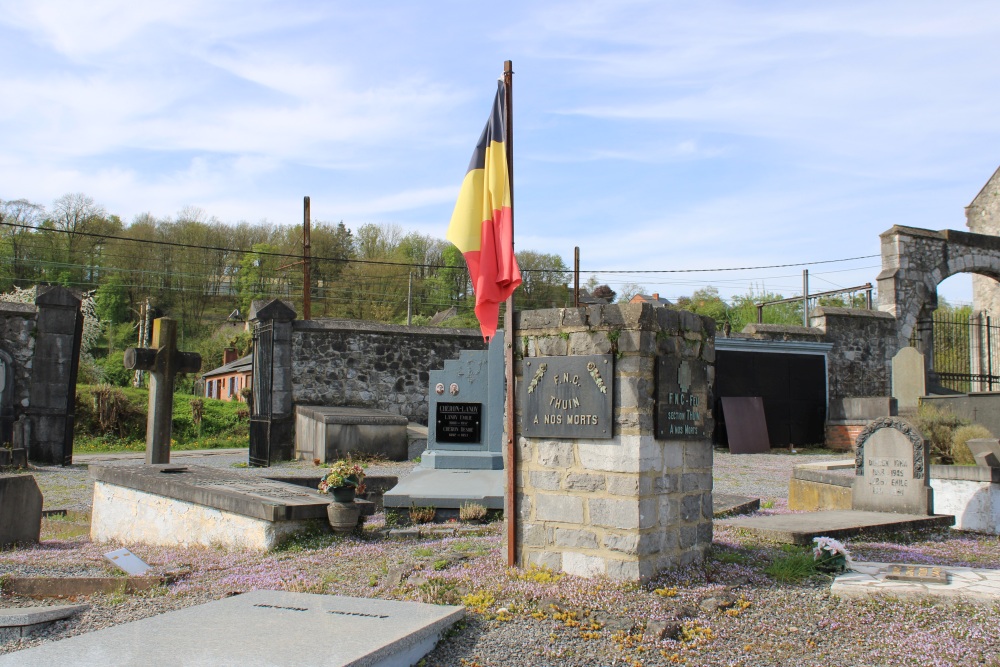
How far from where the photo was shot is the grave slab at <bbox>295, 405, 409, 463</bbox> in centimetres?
1589

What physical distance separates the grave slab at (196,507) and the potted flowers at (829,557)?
4053 millimetres

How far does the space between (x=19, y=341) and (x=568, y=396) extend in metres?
14.0

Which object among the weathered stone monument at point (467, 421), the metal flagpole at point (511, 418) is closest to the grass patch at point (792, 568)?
the metal flagpole at point (511, 418)

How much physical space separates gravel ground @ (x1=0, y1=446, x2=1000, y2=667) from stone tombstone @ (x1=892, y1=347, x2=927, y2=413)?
34.2 feet

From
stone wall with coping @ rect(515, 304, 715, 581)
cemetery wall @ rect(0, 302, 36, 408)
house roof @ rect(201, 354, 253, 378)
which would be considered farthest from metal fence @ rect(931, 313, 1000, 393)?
house roof @ rect(201, 354, 253, 378)

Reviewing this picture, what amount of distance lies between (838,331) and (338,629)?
69.8ft

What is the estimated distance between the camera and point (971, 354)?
2755cm

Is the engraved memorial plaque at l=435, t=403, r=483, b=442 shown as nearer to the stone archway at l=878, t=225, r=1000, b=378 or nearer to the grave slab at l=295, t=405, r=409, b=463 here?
the grave slab at l=295, t=405, r=409, b=463

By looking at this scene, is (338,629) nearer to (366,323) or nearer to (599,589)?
(599,589)

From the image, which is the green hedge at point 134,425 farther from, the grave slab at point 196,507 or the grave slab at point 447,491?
the grave slab at point 447,491

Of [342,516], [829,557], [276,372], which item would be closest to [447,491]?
[342,516]

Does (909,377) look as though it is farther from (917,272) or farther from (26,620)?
(26,620)

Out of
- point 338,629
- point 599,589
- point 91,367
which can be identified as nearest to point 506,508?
point 599,589

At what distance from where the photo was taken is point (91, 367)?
95.1 feet
